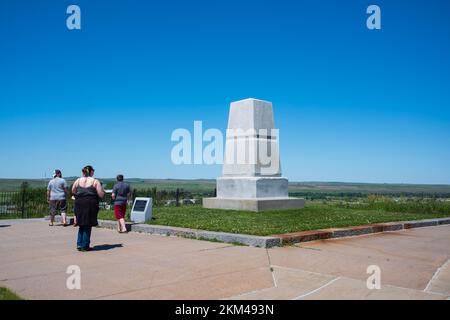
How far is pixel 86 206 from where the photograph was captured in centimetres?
774

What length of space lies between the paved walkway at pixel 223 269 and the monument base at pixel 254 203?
5.05m

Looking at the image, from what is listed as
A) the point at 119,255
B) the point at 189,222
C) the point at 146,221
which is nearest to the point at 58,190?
the point at 146,221

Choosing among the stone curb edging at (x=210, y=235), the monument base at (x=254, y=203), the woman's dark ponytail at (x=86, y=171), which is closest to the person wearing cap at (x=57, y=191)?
the stone curb edging at (x=210, y=235)

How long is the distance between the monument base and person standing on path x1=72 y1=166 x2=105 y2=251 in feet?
23.0

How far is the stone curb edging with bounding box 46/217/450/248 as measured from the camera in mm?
8159

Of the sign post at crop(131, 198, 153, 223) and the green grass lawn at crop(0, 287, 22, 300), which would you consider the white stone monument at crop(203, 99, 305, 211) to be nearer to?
the sign post at crop(131, 198, 153, 223)

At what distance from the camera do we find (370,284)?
199 inches

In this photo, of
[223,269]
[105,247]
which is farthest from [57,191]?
[223,269]

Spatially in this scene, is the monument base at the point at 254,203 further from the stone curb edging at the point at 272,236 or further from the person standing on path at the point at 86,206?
the person standing on path at the point at 86,206

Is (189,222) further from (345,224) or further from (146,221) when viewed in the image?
(345,224)

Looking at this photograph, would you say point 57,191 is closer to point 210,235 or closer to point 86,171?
point 86,171

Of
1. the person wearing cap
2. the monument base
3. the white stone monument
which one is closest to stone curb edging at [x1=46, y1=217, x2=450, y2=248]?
the person wearing cap

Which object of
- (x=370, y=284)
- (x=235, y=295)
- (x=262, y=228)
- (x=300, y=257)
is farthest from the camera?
(x=262, y=228)

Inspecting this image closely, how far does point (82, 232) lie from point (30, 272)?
6.32 ft
